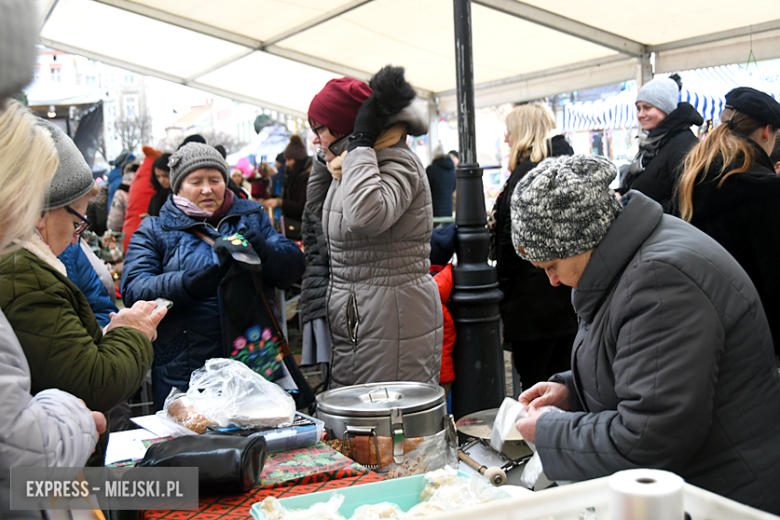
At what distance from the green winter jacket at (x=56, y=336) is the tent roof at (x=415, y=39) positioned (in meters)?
3.84

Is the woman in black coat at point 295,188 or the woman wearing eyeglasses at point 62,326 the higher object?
the woman in black coat at point 295,188

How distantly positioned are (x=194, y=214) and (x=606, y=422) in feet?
6.51

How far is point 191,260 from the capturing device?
2740mm

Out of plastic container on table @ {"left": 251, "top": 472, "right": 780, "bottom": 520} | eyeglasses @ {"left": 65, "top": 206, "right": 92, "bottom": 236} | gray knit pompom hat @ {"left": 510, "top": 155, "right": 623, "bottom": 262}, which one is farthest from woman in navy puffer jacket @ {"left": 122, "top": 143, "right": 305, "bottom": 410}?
plastic container on table @ {"left": 251, "top": 472, "right": 780, "bottom": 520}

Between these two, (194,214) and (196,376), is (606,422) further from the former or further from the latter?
(194,214)

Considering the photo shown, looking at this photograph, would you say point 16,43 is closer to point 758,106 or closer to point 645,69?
point 758,106

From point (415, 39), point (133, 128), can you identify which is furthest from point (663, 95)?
point (133, 128)

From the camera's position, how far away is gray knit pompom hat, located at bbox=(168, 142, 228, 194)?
2.90 metres

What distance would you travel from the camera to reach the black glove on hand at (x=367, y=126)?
271 cm

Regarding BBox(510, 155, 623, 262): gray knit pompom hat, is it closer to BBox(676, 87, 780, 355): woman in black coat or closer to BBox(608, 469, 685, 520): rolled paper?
BBox(608, 469, 685, 520): rolled paper

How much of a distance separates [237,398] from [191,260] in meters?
1.03

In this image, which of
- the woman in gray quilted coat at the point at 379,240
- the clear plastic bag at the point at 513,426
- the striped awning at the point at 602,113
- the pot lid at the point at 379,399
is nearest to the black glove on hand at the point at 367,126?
the woman in gray quilted coat at the point at 379,240

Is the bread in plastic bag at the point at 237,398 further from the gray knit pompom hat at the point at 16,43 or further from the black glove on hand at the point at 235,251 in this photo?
the gray knit pompom hat at the point at 16,43

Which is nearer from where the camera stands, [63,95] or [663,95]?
[663,95]
